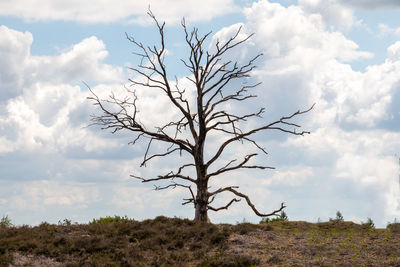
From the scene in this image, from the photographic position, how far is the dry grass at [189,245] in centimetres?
1567

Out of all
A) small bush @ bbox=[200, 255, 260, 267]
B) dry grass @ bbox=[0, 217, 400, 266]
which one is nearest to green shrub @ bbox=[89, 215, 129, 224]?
dry grass @ bbox=[0, 217, 400, 266]

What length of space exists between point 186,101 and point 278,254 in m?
9.36

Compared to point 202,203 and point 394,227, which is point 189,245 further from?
point 394,227

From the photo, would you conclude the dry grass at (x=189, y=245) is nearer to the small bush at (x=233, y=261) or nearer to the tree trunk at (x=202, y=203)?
the small bush at (x=233, y=261)

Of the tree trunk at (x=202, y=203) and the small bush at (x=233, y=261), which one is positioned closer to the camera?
the small bush at (x=233, y=261)

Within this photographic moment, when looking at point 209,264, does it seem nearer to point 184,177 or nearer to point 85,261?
point 85,261

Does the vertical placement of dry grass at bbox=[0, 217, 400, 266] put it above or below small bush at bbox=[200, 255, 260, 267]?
above

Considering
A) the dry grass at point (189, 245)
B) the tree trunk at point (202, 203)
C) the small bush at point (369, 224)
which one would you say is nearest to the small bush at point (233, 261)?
the dry grass at point (189, 245)

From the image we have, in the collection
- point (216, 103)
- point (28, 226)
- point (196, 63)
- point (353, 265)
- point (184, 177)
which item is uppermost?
point (196, 63)

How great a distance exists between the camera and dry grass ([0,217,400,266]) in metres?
15.7

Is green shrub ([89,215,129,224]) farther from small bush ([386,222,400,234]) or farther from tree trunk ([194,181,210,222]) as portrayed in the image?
small bush ([386,222,400,234])

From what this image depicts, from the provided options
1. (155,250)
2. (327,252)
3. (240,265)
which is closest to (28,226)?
(155,250)

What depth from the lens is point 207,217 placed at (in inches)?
848

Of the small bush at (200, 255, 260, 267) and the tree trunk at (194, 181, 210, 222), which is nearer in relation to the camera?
the small bush at (200, 255, 260, 267)
